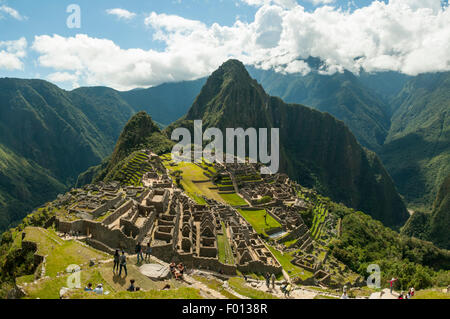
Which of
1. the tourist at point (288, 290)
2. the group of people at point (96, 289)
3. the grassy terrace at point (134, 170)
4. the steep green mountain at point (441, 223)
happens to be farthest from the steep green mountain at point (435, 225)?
the group of people at point (96, 289)

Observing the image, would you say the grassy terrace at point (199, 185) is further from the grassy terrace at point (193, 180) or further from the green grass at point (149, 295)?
the green grass at point (149, 295)

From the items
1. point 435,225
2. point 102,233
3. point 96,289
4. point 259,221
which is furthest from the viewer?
point 435,225

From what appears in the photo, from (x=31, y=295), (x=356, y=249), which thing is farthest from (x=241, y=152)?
(x=31, y=295)

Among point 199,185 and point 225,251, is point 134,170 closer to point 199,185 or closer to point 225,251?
point 199,185

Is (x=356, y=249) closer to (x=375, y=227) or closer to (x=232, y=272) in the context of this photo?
(x=375, y=227)

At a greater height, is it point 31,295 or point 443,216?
point 31,295

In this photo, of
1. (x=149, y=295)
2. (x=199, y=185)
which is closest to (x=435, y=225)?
(x=199, y=185)

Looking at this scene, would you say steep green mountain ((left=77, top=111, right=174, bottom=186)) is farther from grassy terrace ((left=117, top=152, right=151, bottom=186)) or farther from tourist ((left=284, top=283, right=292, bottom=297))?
tourist ((left=284, top=283, right=292, bottom=297))
